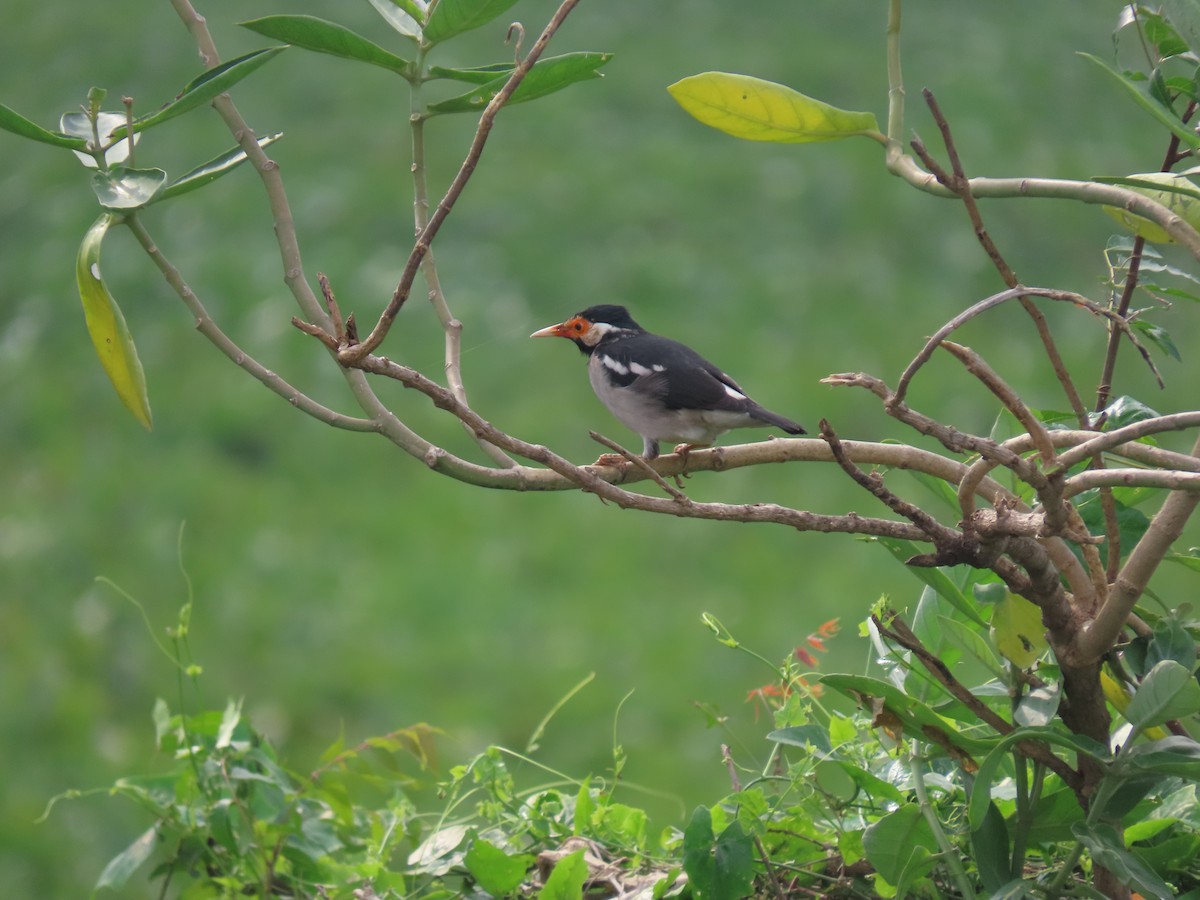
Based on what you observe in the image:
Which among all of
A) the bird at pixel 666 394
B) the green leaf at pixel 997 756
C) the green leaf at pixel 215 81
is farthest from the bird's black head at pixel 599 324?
the green leaf at pixel 997 756

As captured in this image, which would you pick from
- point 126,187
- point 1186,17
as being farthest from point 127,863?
point 1186,17

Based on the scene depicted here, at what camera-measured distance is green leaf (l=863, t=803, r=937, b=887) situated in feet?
4.81

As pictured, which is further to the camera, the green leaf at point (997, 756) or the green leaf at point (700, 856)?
the green leaf at point (700, 856)

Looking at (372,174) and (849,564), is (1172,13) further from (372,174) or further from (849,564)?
(372,174)

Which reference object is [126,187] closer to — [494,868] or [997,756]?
[494,868]

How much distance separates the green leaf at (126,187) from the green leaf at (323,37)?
23 cm

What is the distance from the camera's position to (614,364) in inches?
146

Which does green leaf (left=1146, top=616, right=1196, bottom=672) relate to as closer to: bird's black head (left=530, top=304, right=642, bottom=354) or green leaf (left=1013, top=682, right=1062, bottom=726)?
green leaf (left=1013, top=682, right=1062, bottom=726)

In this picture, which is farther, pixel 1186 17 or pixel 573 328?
pixel 573 328

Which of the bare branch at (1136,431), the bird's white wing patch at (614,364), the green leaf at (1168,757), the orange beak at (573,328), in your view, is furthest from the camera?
the orange beak at (573,328)

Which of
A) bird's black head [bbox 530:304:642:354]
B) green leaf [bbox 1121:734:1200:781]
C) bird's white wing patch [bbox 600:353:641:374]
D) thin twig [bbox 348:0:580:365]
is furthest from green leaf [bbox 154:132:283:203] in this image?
bird's black head [bbox 530:304:642:354]

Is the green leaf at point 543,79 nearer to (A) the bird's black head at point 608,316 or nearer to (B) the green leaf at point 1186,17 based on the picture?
(B) the green leaf at point 1186,17

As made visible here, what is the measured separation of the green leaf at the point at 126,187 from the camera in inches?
59.0

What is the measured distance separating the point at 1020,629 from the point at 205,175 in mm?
1171
